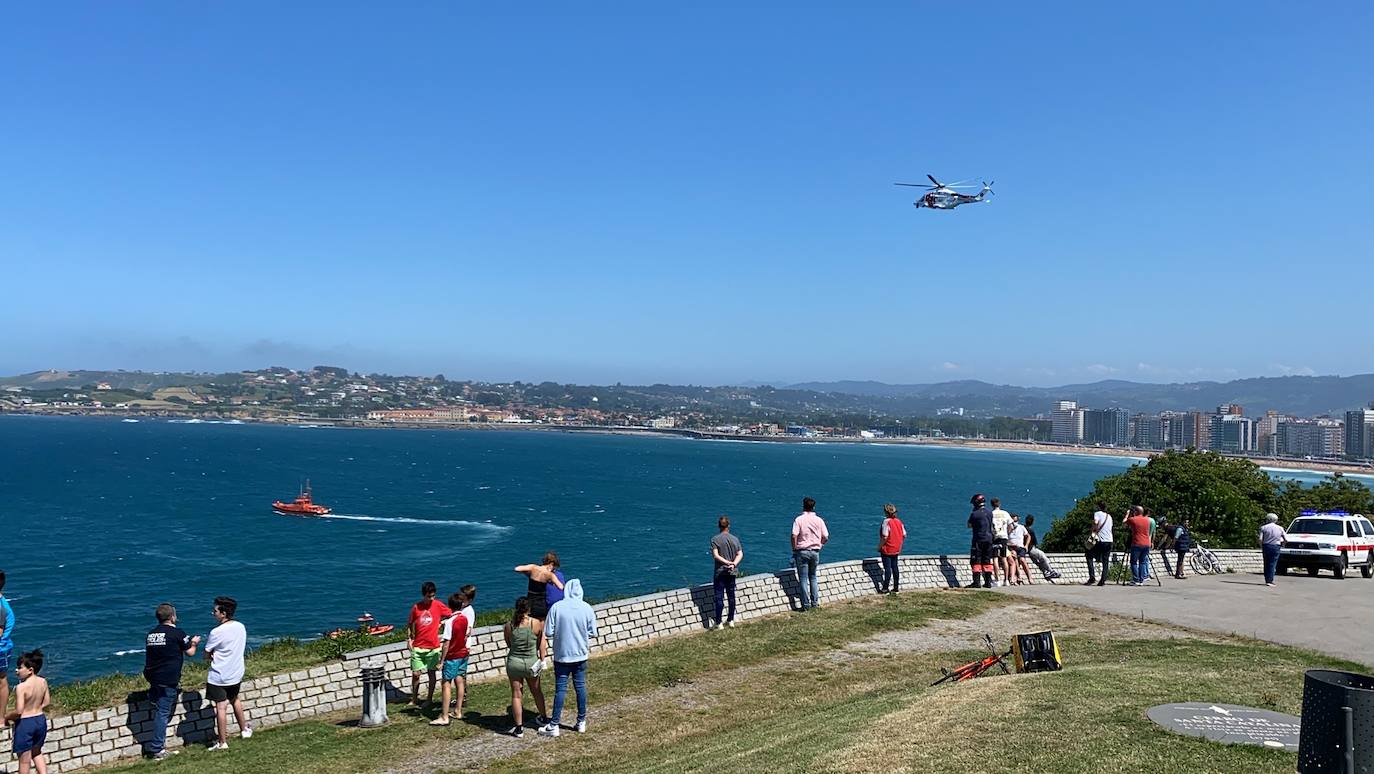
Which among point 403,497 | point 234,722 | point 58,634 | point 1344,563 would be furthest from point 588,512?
point 234,722

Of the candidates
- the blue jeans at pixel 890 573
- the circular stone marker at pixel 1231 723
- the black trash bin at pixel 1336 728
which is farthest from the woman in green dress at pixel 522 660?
the blue jeans at pixel 890 573

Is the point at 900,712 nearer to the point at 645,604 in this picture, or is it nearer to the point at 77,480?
the point at 645,604

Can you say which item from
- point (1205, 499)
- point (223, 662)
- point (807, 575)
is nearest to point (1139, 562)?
point (807, 575)

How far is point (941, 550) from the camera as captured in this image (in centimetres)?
5931

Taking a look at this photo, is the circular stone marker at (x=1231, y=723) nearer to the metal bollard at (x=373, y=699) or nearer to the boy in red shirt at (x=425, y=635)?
the boy in red shirt at (x=425, y=635)

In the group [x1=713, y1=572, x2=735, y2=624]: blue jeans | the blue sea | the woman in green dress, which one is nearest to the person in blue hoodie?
the woman in green dress

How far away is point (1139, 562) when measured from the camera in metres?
19.4

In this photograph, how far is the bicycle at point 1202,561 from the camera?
22219 mm

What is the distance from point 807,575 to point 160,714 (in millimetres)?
9691

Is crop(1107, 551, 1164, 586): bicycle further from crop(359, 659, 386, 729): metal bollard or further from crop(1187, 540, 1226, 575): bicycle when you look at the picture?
crop(359, 659, 386, 729): metal bollard

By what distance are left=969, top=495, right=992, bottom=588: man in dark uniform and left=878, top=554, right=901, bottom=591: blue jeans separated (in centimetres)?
175

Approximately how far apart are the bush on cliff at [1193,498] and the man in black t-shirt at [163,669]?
31682 millimetres

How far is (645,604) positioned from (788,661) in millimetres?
2573

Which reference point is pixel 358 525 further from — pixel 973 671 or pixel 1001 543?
pixel 973 671
